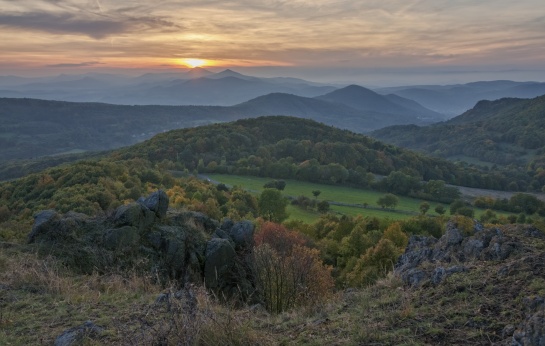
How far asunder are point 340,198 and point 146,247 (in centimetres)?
6667

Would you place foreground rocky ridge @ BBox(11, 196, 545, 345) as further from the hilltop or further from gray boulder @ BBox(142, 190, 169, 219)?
gray boulder @ BBox(142, 190, 169, 219)

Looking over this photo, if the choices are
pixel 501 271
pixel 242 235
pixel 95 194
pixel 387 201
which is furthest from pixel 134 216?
pixel 387 201

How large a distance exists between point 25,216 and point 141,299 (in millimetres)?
33810

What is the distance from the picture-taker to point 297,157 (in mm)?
117688

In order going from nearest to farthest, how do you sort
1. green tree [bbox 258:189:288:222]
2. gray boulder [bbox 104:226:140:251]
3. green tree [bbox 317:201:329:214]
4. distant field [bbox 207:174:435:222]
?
1. gray boulder [bbox 104:226:140:251]
2. green tree [bbox 258:189:288:222]
3. distant field [bbox 207:174:435:222]
4. green tree [bbox 317:201:329:214]

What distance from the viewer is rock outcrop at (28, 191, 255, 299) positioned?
1234 cm

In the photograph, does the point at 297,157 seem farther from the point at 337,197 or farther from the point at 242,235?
the point at 242,235

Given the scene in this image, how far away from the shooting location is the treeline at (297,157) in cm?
9500

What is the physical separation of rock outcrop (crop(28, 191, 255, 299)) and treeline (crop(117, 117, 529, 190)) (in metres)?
79.0

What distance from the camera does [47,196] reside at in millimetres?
44156

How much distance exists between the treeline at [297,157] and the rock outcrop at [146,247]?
259 ft

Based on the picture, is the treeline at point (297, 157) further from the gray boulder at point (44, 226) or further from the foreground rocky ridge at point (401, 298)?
the foreground rocky ridge at point (401, 298)

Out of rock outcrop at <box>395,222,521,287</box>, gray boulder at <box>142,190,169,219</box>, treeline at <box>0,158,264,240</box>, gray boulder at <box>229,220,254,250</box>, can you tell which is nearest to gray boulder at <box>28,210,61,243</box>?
gray boulder at <box>142,190,169,219</box>

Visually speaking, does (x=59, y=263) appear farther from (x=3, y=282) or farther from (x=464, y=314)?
(x=464, y=314)
